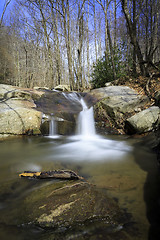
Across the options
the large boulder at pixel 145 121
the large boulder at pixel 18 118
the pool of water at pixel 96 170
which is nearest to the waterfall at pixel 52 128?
the large boulder at pixel 18 118

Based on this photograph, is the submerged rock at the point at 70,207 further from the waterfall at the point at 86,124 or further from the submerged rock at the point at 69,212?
the waterfall at the point at 86,124

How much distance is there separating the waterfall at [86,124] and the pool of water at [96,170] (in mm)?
1089

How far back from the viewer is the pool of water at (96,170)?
1441 millimetres

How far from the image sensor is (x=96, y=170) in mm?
2686

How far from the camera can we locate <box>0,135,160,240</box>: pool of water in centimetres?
144

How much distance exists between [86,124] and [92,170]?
140 inches

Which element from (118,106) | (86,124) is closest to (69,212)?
(86,124)

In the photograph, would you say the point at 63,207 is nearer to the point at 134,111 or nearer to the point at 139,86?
the point at 134,111

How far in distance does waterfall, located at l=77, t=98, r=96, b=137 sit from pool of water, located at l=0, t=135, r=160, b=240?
1089 mm

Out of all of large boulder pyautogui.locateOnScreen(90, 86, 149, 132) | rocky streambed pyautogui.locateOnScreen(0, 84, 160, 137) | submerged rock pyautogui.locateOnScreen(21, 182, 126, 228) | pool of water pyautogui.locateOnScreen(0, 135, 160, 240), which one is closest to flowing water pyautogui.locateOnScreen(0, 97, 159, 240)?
pool of water pyautogui.locateOnScreen(0, 135, 160, 240)

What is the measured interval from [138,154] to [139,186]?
1605mm

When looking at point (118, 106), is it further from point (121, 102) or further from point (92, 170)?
point (92, 170)

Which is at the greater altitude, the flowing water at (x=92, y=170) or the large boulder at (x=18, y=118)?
the large boulder at (x=18, y=118)

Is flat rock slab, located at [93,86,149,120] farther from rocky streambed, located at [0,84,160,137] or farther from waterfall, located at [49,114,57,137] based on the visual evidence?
waterfall, located at [49,114,57,137]
